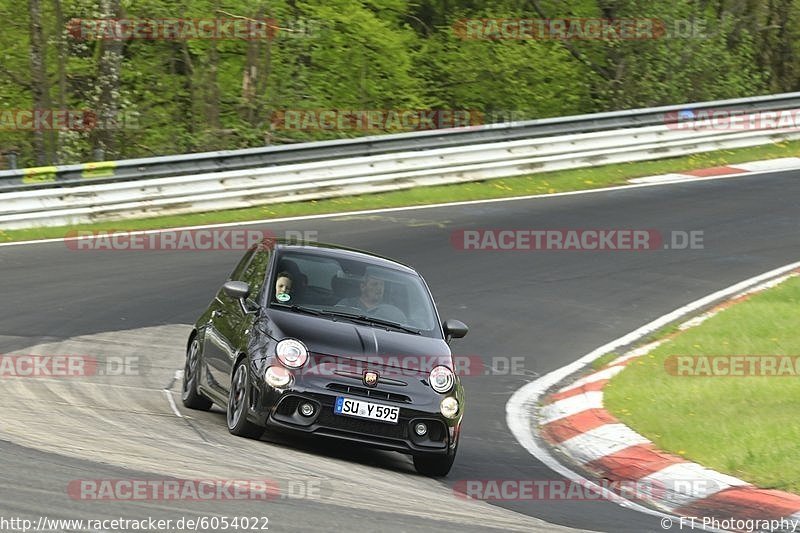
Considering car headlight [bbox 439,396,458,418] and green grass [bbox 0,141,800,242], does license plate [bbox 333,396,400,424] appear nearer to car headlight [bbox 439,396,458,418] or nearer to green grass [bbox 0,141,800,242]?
car headlight [bbox 439,396,458,418]

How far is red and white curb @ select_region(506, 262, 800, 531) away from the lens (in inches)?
305

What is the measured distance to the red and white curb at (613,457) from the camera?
774cm

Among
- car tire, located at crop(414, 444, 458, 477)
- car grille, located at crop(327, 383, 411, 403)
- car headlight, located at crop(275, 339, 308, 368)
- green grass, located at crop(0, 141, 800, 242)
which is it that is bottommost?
green grass, located at crop(0, 141, 800, 242)

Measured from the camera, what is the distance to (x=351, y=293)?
945 cm

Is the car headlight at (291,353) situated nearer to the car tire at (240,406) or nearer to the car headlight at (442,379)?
the car tire at (240,406)

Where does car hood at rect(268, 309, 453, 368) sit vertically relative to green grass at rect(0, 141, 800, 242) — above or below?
above

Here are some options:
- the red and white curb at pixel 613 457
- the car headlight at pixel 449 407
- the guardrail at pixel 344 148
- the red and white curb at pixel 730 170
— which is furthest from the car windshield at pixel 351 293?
the red and white curb at pixel 730 170

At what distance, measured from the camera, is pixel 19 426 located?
7.92 meters

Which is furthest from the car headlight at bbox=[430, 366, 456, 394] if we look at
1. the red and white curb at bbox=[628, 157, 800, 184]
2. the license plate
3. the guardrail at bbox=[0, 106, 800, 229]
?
the red and white curb at bbox=[628, 157, 800, 184]

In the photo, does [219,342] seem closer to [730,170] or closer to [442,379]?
[442,379]

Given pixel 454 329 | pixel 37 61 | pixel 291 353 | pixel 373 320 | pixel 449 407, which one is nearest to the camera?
pixel 291 353

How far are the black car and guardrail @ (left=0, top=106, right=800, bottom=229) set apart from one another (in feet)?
28.8

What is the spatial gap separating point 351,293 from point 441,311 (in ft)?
16.2

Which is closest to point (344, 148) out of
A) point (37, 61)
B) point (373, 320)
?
point (37, 61)
